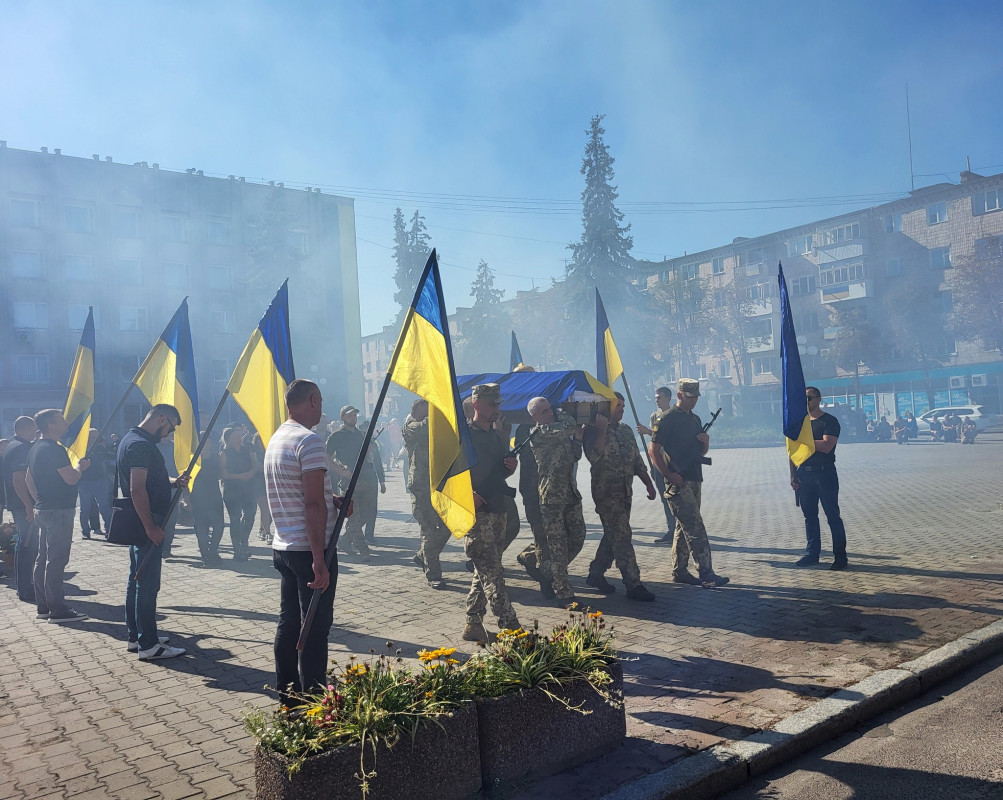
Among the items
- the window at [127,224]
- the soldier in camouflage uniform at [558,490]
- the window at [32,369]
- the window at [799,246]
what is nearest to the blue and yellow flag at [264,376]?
the soldier in camouflage uniform at [558,490]

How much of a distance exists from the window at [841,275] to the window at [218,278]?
121 ft

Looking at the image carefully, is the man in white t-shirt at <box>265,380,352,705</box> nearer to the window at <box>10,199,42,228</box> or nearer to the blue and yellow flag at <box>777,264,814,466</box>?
the blue and yellow flag at <box>777,264,814,466</box>

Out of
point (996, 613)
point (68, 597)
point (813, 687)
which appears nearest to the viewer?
point (813, 687)

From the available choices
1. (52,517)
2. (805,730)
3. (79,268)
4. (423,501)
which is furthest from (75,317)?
(805,730)

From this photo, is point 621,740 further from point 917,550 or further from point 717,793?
point 917,550

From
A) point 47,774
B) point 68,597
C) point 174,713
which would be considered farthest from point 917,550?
point 68,597

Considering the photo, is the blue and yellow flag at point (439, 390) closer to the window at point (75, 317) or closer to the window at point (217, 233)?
the window at point (75, 317)

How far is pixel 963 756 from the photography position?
362cm

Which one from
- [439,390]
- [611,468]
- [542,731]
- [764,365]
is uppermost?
[764,365]

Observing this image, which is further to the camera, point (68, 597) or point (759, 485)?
point (759, 485)

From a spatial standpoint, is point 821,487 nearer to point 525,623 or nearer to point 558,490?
point 558,490

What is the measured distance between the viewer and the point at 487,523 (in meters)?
5.91

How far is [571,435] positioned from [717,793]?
3861 millimetres

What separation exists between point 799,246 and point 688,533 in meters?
49.5
